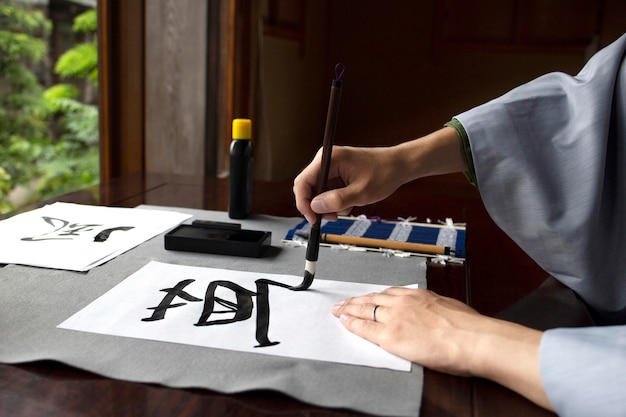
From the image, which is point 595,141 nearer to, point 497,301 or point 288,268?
point 497,301

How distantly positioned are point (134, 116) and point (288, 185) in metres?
0.97

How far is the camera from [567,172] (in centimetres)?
86

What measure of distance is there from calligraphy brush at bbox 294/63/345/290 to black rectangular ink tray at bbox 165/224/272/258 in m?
0.14

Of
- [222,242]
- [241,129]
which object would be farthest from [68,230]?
[241,129]

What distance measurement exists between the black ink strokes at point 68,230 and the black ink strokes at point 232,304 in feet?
0.93

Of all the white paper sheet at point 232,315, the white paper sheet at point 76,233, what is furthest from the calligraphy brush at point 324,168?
the white paper sheet at point 76,233

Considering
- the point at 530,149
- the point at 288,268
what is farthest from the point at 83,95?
the point at 530,149

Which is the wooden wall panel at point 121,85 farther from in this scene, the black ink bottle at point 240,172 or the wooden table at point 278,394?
the black ink bottle at point 240,172

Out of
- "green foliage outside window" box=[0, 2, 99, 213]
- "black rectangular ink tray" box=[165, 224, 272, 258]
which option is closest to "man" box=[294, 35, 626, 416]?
"black rectangular ink tray" box=[165, 224, 272, 258]

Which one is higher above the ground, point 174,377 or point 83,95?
point 83,95

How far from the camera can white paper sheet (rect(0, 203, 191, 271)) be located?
853 mm

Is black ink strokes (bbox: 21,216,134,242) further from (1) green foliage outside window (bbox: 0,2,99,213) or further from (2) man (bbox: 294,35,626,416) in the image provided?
(1) green foliage outside window (bbox: 0,2,99,213)

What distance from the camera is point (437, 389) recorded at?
546 mm

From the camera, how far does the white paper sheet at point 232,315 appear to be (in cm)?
60
